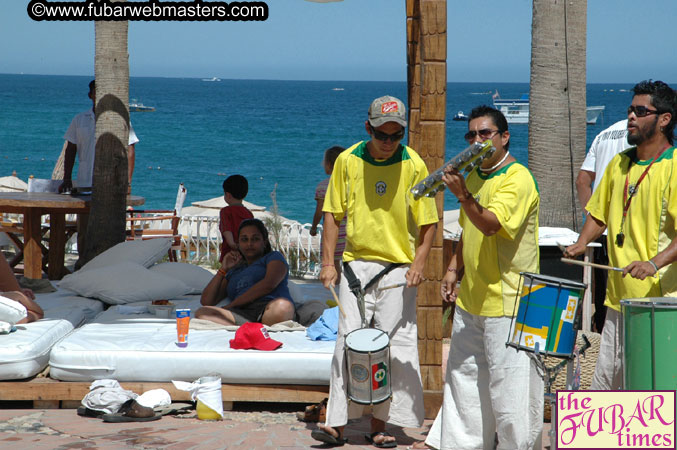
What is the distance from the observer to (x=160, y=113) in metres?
86.1

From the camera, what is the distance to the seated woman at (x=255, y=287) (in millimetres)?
5797

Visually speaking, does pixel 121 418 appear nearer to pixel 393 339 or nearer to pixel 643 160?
pixel 393 339

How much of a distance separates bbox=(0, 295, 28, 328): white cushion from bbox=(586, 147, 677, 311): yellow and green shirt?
3.46 metres

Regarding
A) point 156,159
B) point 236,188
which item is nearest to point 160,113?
point 156,159

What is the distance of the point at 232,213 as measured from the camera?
693 cm

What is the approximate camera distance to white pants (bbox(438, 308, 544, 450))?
13.0ft

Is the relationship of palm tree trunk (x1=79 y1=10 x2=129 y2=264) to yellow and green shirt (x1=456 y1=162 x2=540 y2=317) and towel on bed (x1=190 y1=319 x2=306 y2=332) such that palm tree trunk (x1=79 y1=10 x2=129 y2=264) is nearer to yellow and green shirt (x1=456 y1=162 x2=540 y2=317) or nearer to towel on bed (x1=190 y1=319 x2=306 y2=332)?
towel on bed (x1=190 y1=319 x2=306 y2=332)

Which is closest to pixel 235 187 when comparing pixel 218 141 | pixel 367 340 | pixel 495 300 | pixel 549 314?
pixel 367 340

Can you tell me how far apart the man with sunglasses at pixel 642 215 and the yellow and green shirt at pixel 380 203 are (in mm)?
972

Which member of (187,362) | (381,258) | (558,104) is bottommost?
(187,362)

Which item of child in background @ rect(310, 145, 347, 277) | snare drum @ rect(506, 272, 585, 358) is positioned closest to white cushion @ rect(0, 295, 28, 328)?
child in background @ rect(310, 145, 347, 277)

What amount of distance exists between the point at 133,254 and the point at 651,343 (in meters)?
4.78

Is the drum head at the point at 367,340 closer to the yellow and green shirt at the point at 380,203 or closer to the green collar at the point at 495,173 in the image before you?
the yellow and green shirt at the point at 380,203

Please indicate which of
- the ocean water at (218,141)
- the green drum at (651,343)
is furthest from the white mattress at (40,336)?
the ocean water at (218,141)
